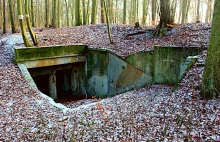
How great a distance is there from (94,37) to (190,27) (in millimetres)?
5956

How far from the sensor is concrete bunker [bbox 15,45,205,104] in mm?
8414

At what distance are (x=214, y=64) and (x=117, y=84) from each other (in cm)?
656

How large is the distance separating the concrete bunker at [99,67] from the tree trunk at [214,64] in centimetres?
220

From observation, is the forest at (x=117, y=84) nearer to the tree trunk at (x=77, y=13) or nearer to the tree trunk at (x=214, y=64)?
the tree trunk at (x=214, y=64)

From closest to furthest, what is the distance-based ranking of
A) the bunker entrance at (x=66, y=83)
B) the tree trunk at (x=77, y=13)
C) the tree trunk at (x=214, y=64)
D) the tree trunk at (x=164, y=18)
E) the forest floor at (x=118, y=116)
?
the forest floor at (x=118, y=116)
the tree trunk at (x=214, y=64)
the tree trunk at (x=164, y=18)
the bunker entrance at (x=66, y=83)
the tree trunk at (x=77, y=13)

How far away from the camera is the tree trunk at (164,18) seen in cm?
1026

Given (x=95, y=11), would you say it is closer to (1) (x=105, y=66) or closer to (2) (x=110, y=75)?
(1) (x=105, y=66)

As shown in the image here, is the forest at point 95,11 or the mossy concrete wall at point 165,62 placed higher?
the forest at point 95,11

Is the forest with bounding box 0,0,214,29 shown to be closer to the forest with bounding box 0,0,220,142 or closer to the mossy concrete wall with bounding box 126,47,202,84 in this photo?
the forest with bounding box 0,0,220,142

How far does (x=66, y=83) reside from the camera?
44.9 feet

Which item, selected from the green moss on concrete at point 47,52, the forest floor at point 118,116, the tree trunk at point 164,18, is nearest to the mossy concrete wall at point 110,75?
the green moss on concrete at point 47,52

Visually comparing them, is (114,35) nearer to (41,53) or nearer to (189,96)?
(41,53)

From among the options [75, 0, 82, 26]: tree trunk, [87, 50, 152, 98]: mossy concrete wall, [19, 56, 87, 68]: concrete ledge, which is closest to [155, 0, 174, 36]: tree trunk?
[87, 50, 152, 98]: mossy concrete wall

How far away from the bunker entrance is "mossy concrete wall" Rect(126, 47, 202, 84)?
4.45m
